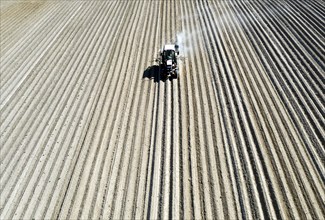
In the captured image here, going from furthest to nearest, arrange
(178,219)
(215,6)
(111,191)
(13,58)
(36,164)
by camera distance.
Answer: (215,6) < (13,58) < (36,164) < (111,191) < (178,219)

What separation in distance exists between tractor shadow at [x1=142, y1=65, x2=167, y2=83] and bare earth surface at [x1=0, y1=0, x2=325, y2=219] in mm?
50

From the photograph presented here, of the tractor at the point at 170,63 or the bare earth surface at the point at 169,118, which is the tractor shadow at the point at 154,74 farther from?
the tractor at the point at 170,63

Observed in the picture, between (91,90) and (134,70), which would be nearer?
(91,90)

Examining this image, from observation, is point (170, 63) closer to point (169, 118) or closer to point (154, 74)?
point (154, 74)

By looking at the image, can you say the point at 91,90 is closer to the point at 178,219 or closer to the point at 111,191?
the point at 111,191

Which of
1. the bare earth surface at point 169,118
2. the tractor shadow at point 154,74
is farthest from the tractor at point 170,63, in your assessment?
the bare earth surface at point 169,118

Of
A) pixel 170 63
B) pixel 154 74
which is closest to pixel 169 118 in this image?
pixel 170 63

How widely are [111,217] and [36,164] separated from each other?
3.73m

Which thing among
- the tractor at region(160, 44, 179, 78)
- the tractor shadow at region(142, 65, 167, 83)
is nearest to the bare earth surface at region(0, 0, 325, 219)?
the tractor shadow at region(142, 65, 167, 83)

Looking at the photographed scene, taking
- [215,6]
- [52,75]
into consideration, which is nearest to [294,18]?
A: [215,6]

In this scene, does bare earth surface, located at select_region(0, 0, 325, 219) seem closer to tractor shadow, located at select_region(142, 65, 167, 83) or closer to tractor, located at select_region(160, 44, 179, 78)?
tractor shadow, located at select_region(142, 65, 167, 83)

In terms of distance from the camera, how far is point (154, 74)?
14.7m

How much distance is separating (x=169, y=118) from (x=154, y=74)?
133 inches

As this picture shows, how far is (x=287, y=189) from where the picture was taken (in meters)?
9.01
